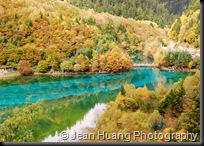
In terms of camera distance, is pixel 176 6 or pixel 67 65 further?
pixel 176 6

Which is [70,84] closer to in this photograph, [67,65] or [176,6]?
[67,65]

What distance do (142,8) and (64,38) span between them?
1872 mm

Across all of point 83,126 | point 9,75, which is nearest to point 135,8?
point 9,75

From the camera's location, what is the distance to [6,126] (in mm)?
4520

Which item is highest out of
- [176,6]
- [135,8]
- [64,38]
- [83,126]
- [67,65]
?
[176,6]

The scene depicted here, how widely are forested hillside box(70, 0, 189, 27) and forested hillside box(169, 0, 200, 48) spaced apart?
0.16 metres

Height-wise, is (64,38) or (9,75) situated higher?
(64,38)

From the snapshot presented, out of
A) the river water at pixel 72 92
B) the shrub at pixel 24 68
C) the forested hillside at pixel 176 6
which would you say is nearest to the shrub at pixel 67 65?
the river water at pixel 72 92

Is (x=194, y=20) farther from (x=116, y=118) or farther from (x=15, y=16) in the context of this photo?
(x=15, y=16)

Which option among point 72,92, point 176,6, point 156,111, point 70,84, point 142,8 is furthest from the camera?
point 142,8

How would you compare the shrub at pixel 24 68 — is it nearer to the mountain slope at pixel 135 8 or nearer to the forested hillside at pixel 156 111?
the forested hillside at pixel 156 111

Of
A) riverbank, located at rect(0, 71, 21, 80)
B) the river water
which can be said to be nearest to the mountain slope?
the river water

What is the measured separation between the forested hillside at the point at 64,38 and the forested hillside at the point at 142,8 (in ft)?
0.69

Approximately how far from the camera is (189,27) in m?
6.00
